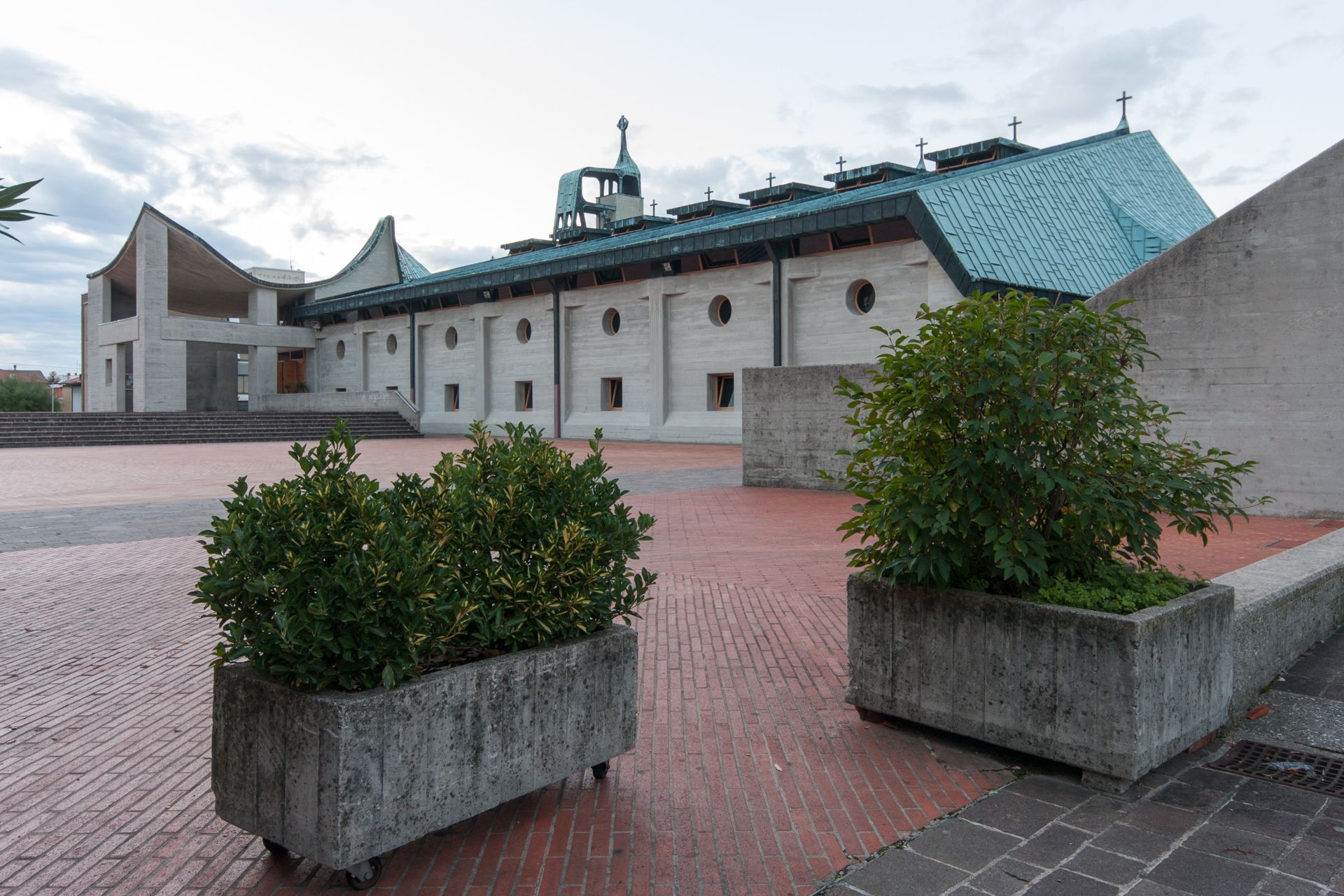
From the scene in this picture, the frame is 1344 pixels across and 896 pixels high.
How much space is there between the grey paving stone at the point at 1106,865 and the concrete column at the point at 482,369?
38967mm

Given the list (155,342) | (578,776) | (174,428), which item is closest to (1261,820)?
(578,776)

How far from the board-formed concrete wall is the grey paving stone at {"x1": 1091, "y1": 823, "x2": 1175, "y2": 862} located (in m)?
9.47

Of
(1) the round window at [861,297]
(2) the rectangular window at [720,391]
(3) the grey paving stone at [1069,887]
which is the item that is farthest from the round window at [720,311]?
(3) the grey paving stone at [1069,887]

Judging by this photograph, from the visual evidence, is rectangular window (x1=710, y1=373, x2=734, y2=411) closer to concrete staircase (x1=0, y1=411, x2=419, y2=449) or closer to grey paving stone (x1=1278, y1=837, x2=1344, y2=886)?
concrete staircase (x1=0, y1=411, x2=419, y2=449)

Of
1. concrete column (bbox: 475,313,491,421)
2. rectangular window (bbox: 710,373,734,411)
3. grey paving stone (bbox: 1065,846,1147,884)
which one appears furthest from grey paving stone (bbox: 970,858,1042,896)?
concrete column (bbox: 475,313,491,421)

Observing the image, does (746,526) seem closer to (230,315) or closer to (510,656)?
(510,656)

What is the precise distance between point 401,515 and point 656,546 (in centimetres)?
706

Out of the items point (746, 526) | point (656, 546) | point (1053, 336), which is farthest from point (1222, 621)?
point (746, 526)

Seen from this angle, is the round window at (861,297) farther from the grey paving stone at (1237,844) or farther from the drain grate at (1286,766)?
the grey paving stone at (1237,844)

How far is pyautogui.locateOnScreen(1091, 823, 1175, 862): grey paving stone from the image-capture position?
10.8 ft

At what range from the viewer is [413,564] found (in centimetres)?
303

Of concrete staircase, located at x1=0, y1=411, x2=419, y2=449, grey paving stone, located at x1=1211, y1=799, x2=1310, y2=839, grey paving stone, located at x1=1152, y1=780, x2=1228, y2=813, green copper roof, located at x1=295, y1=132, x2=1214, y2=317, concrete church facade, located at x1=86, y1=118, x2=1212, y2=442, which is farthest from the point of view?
concrete staircase, located at x1=0, y1=411, x2=419, y2=449

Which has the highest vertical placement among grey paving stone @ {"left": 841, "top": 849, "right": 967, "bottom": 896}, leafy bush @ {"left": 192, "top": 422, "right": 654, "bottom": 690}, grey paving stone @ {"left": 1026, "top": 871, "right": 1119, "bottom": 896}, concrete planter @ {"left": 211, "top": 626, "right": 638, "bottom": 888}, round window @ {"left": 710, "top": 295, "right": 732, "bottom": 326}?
round window @ {"left": 710, "top": 295, "right": 732, "bottom": 326}

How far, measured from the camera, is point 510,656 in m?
3.32
